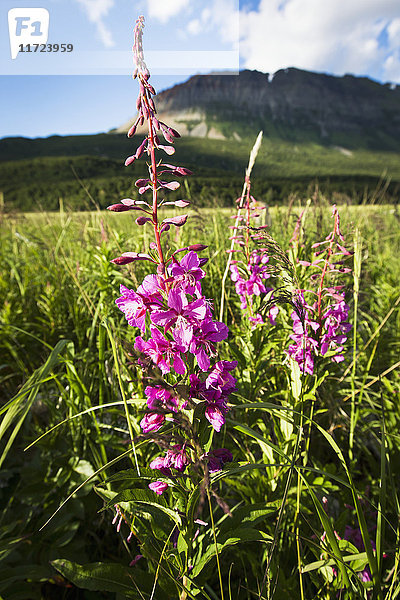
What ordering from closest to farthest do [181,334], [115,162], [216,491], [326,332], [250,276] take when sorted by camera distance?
1. [181,334]
2. [216,491]
3. [326,332]
4. [250,276]
5. [115,162]

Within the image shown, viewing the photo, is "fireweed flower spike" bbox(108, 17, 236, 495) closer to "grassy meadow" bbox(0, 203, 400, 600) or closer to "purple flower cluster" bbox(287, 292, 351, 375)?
"grassy meadow" bbox(0, 203, 400, 600)

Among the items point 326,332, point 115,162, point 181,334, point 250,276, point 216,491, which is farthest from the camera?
point 115,162

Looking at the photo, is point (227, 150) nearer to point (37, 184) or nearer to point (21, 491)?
point (37, 184)

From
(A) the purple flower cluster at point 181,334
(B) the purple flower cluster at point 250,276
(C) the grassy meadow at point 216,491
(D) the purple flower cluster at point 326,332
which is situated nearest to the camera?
(A) the purple flower cluster at point 181,334

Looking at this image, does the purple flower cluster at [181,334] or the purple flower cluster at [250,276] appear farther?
the purple flower cluster at [250,276]

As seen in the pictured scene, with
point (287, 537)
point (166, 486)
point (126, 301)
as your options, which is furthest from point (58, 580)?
point (126, 301)

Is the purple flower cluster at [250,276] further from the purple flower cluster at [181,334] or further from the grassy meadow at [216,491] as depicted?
the purple flower cluster at [181,334]

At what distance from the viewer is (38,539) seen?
70.4 inches

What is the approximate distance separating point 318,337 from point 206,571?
1.20 metres

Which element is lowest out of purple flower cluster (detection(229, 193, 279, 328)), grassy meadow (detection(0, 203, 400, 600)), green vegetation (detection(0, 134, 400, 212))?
grassy meadow (detection(0, 203, 400, 600))

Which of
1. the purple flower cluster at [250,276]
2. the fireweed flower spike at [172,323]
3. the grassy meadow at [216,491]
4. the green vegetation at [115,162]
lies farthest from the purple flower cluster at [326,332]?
the green vegetation at [115,162]

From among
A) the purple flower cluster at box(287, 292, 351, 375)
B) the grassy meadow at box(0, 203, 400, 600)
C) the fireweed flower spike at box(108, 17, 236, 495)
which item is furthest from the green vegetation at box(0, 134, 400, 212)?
the fireweed flower spike at box(108, 17, 236, 495)

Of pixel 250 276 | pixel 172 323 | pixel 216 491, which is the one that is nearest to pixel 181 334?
pixel 172 323

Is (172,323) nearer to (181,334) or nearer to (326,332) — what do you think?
(181,334)
